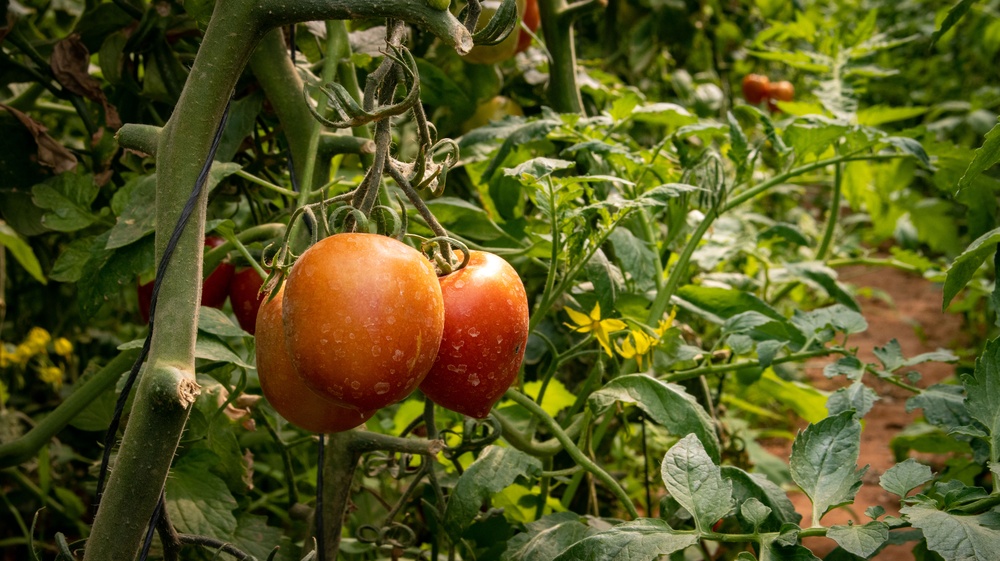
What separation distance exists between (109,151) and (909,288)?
4585 mm

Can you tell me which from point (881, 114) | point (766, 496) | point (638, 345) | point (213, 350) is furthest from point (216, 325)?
point (881, 114)

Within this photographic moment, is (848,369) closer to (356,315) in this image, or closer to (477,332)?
(477,332)

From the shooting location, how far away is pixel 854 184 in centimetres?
194

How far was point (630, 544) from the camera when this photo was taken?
29.0 inches

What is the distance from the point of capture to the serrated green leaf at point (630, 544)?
2.37 feet

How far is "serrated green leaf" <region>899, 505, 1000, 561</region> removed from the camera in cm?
66

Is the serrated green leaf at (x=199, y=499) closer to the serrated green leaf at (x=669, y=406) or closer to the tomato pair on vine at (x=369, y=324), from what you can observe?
the tomato pair on vine at (x=369, y=324)

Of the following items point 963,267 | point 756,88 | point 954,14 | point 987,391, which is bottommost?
point 756,88

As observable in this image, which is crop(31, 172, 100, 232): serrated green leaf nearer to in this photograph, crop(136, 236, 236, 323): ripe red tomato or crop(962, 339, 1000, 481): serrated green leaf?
crop(136, 236, 236, 323): ripe red tomato

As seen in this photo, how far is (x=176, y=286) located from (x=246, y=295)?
0.36m

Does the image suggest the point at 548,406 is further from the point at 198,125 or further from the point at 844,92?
the point at 844,92

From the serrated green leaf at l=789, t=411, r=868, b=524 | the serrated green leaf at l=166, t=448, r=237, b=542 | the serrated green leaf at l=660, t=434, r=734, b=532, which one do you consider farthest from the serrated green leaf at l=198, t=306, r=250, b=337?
the serrated green leaf at l=789, t=411, r=868, b=524

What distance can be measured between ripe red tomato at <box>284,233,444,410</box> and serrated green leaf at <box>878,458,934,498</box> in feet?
1.65

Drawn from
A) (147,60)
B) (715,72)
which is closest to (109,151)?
(147,60)
